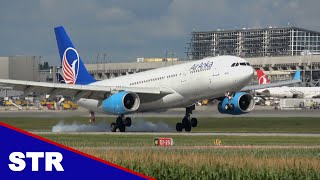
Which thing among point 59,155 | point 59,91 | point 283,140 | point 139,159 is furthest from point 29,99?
point 59,155

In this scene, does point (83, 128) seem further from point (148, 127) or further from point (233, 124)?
point (233, 124)

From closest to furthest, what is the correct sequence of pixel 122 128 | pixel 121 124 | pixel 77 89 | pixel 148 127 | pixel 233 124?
pixel 121 124, pixel 122 128, pixel 77 89, pixel 148 127, pixel 233 124

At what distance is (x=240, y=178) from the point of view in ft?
50.5

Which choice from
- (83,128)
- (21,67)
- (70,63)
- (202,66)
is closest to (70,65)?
(70,63)

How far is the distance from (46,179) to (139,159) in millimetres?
17097

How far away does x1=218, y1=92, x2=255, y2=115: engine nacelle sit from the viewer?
57791mm

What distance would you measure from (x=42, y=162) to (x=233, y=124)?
230 ft

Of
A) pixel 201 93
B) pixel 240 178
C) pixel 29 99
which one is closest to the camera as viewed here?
pixel 240 178

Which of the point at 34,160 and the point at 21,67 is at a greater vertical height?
the point at 21,67

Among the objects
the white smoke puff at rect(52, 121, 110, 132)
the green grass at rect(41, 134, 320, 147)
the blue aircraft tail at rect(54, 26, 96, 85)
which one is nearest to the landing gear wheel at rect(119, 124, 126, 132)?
the white smoke puff at rect(52, 121, 110, 132)

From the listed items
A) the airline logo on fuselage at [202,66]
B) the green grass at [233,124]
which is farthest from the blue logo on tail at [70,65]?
the airline logo on fuselage at [202,66]

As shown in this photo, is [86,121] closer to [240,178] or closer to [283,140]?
[283,140]

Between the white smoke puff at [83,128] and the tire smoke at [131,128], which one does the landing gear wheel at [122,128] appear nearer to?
the tire smoke at [131,128]

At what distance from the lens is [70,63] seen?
229 ft
